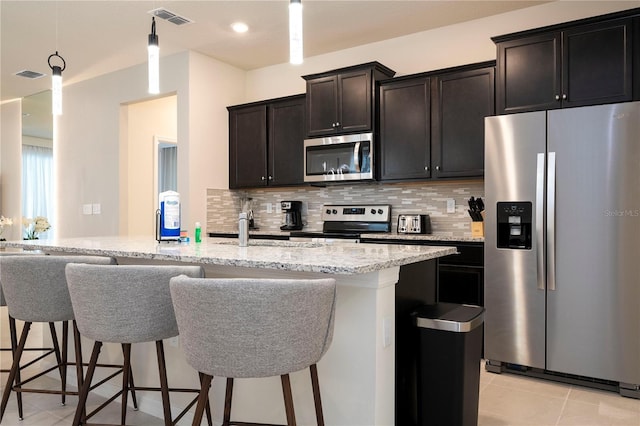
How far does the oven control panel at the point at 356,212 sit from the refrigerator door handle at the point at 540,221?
1583 mm

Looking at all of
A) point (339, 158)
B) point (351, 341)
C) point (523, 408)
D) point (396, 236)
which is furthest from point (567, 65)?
point (351, 341)

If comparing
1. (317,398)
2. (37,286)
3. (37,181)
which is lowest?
(317,398)

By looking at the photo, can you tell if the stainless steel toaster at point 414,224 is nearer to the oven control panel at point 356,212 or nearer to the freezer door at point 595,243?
the oven control panel at point 356,212

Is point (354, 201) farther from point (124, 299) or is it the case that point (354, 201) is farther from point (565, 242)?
point (124, 299)

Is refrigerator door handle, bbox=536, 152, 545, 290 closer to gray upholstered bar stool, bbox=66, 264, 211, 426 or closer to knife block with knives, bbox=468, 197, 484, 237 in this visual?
knife block with knives, bbox=468, 197, 484, 237

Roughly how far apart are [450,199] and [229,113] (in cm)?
257

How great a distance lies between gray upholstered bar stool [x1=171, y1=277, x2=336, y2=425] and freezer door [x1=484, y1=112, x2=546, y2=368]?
2.05 metres

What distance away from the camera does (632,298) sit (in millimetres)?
2850

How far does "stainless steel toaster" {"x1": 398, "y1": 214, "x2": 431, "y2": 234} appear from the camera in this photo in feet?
14.0

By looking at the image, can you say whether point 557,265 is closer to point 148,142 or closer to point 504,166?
point 504,166

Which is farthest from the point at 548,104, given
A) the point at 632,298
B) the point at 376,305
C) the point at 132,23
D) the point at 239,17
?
the point at 132,23

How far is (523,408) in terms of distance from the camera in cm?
273

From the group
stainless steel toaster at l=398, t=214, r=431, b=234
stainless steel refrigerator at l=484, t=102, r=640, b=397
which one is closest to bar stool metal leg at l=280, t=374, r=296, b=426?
stainless steel refrigerator at l=484, t=102, r=640, b=397

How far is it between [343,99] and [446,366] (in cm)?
291
